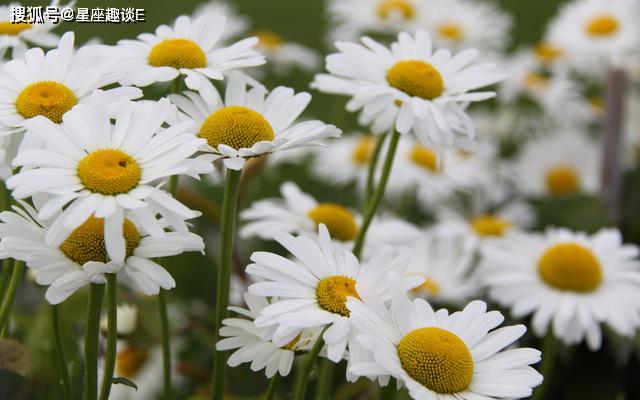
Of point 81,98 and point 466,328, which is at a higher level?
point 81,98

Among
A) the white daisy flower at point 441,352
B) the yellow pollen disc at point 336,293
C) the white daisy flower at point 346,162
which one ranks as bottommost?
the white daisy flower at point 441,352

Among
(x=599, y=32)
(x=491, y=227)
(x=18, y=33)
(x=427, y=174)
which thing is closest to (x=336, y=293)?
(x=18, y=33)

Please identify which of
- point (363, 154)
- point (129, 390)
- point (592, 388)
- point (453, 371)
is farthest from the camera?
point (363, 154)

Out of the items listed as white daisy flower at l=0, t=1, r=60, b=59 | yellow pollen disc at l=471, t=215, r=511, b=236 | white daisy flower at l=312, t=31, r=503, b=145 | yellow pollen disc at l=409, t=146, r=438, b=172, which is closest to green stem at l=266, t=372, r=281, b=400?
white daisy flower at l=312, t=31, r=503, b=145

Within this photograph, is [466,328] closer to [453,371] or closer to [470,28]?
[453,371]

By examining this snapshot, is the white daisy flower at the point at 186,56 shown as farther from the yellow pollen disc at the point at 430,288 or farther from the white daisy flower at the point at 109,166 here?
the yellow pollen disc at the point at 430,288

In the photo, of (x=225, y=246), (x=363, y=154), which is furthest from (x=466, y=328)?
(x=363, y=154)

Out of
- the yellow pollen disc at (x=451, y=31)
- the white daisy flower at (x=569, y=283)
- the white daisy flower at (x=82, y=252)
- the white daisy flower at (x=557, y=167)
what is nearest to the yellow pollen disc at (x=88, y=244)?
the white daisy flower at (x=82, y=252)
